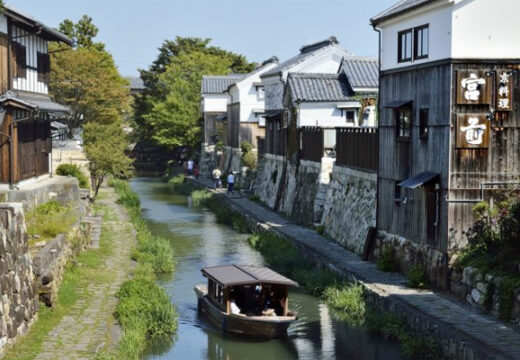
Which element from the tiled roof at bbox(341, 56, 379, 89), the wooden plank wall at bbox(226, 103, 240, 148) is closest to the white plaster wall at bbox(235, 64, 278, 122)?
the wooden plank wall at bbox(226, 103, 240, 148)

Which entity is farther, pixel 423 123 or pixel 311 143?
pixel 311 143

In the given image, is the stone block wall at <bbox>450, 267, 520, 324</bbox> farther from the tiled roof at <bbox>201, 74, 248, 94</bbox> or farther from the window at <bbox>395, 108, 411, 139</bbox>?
the tiled roof at <bbox>201, 74, 248, 94</bbox>

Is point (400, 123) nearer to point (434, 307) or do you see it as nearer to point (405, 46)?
point (405, 46)

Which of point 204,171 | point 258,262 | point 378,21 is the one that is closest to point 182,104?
point 204,171

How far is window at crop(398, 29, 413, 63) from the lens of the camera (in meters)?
22.0

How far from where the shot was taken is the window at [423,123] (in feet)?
68.1

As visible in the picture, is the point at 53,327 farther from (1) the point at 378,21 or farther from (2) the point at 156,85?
(2) the point at 156,85

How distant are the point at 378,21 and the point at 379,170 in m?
4.61

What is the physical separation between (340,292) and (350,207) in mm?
7308

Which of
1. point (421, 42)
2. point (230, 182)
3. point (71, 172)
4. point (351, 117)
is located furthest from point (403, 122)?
point (230, 182)

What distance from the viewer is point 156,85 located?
3137 inches

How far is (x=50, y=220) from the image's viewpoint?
22.8 m

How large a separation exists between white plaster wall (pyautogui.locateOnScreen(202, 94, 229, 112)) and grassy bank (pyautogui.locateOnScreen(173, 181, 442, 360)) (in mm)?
36755

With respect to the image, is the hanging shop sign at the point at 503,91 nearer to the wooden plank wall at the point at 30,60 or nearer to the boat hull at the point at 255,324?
the boat hull at the point at 255,324
